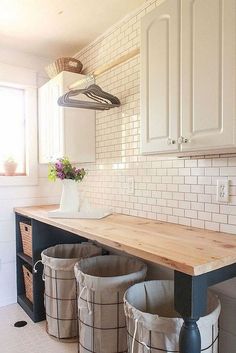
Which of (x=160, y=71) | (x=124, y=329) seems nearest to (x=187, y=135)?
(x=160, y=71)

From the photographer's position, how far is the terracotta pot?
273 cm

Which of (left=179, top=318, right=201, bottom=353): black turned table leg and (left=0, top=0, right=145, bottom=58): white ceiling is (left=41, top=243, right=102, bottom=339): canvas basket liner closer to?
(left=179, top=318, right=201, bottom=353): black turned table leg

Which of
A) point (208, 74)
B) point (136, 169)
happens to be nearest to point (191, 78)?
point (208, 74)

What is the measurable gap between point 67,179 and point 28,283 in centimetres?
105

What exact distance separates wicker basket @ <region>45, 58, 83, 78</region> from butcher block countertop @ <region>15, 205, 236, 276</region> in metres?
1.36

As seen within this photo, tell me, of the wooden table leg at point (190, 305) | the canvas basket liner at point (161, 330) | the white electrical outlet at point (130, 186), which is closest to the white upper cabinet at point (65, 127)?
the white electrical outlet at point (130, 186)

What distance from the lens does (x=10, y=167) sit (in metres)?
2.74

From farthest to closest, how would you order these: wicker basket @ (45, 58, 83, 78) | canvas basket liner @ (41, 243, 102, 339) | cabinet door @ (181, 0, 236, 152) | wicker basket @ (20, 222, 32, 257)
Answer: wicker basket @ (45, 58, 83, 78) → wicker basket @ (20, 222, 32, 257) → canvas basket liner @ (41, 243, 102, 339) → cabinet door @ (181, 0, 236, 152)

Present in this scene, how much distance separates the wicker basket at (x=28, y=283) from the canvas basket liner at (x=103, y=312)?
3.02 feet

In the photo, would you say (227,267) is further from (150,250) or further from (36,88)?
(36,88)

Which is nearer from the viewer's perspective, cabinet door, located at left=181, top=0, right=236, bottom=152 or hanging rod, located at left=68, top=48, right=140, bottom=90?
cabinet door, located at left=181, top=0, right=236, bottom=152

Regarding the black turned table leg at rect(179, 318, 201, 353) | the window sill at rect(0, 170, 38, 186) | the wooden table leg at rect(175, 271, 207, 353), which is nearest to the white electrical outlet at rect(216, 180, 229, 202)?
the wooden table leg at rect(175, 271, 207, 353)

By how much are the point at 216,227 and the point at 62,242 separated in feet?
4.47

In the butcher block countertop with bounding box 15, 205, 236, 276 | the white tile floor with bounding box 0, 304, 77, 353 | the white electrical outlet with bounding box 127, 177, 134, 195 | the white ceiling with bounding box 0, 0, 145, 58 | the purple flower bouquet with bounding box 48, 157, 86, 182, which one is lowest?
the white tile floor with bounding box 0, 304, 77, 353
